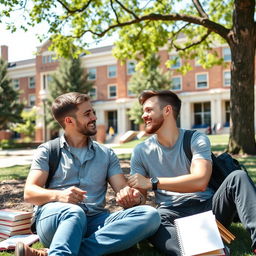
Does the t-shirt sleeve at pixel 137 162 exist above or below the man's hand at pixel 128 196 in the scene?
above

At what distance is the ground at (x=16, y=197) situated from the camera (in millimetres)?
5219

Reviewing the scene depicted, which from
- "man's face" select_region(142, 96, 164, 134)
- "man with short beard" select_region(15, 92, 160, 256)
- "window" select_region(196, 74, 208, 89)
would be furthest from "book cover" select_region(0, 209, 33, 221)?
"window" select_region(196, 74, 208, 89)

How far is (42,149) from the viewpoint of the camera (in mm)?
3227

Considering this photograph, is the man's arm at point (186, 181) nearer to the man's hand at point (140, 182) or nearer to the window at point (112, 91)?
the man's hand at point (140, 182)

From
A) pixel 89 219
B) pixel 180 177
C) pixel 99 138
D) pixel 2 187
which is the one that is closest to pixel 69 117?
pixel 89 219

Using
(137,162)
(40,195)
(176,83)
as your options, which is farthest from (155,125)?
(176,83)

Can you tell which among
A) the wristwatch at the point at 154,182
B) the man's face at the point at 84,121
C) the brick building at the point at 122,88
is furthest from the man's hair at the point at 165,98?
the brick building at the point at 122,88

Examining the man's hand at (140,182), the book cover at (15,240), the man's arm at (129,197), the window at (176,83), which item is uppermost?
the window at (176,83)

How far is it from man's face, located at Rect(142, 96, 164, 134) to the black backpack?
0.28 m

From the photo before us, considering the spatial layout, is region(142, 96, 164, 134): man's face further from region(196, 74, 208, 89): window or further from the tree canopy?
region(196, 74, 208, 89): window

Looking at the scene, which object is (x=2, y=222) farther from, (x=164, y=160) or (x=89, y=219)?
(x=164, y=160)

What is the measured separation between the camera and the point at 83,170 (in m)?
3.28

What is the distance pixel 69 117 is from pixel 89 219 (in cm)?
94

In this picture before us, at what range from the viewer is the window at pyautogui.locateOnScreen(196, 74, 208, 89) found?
125 feet
